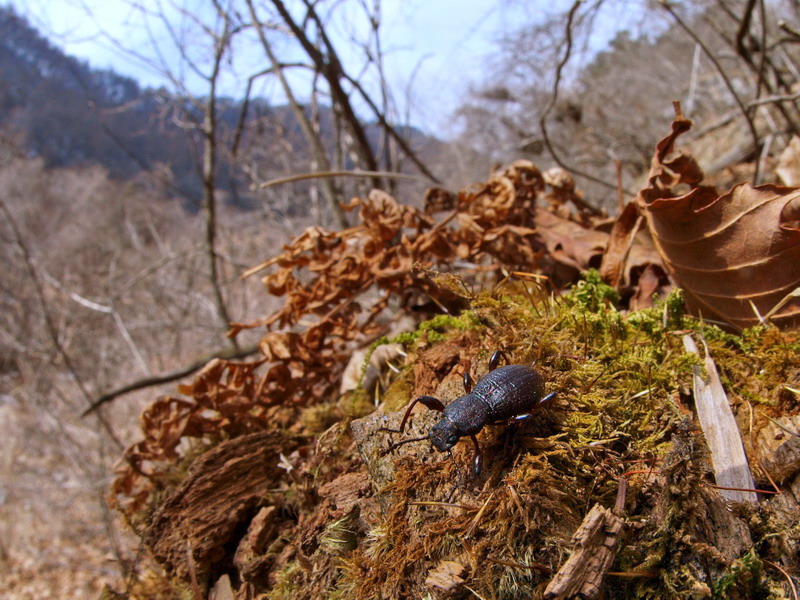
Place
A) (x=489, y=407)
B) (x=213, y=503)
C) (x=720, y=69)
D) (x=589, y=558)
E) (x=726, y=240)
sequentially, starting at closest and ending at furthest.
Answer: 1. (x=589, y=558)
2. (x=489, y=407)
3. (x=726, y=240)
4. (x=213, y=503)
5. (x=720, y=69)

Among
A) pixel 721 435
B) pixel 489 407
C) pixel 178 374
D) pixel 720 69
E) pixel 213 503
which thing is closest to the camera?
pixel 489 407

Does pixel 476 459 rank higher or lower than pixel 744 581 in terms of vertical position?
higher

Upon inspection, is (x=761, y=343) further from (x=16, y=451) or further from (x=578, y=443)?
(x=16, y=451)

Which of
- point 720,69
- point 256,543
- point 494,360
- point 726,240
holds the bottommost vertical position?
point 256,543

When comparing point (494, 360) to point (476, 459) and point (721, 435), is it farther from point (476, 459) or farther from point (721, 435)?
point (721, 435)

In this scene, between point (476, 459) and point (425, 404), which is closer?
point (476, 459)

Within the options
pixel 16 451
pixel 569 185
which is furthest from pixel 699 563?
pixel 16 451

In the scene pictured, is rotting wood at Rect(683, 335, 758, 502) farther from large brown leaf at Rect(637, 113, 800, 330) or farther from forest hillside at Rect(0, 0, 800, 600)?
large brown leaf at Rect(637, 113, 800, 330)

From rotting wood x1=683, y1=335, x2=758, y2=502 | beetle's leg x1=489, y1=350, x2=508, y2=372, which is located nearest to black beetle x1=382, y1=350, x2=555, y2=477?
beetle's leg x1=489, y1=350, x2=508, y2=372

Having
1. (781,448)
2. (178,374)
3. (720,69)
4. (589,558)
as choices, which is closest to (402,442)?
(589,558)
